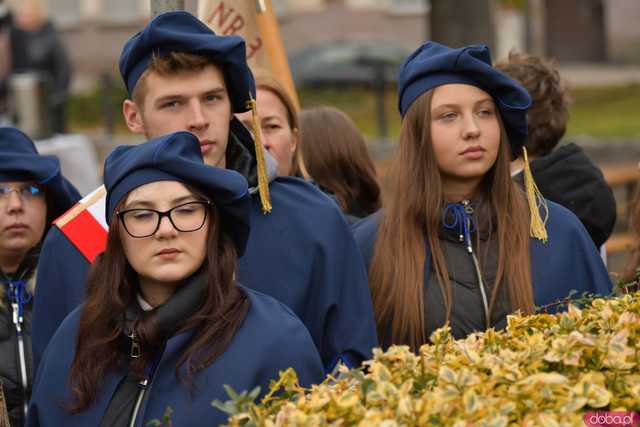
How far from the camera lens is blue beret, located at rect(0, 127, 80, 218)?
5.74m

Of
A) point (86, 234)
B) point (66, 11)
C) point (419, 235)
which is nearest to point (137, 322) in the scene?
point (86, 234)

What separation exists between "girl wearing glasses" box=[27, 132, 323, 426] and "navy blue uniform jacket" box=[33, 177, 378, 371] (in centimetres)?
52

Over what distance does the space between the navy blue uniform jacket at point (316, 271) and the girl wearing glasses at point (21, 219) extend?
0.48 m

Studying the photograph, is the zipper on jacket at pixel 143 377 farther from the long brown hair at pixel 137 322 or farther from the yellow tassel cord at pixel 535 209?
the yellow tassel cord at pixel 535 209

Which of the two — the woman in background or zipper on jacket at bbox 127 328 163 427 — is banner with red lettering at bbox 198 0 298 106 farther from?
zipper on jacket at bbox 127 328 163 427

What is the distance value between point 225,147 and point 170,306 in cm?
93

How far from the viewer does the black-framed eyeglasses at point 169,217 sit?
13.7 feet

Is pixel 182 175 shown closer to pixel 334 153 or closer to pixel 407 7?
pixel 334 153

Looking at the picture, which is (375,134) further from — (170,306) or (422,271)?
(170,306)

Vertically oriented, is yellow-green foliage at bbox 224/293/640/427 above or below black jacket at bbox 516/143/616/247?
above

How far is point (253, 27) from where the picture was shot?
6.39m

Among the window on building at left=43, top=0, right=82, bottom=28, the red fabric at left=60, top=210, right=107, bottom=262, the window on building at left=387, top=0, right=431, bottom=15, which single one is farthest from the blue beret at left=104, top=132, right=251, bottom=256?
the window on building at left=43, top=0, right=82, bottom=28

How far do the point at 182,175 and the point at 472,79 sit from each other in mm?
1525

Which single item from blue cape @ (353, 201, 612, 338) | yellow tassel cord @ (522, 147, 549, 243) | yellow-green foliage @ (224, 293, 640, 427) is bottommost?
blue cape @ (353, 201, 612, 338)
